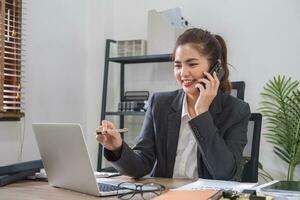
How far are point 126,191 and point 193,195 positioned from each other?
0.74 ft

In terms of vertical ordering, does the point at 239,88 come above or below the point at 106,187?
above

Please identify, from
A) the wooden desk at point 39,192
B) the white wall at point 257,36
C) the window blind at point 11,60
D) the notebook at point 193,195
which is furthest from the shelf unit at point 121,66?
the notebook at point 193,195

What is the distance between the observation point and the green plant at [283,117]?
2387 millimetres

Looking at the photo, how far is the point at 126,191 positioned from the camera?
1.13 metres

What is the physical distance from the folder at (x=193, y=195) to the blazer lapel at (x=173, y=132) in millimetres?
Answer: 531

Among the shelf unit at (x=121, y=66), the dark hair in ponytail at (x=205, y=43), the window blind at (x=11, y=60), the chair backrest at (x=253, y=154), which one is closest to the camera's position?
the dark hair in ponytail at (x=205, y=43)

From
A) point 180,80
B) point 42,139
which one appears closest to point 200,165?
point 180,80

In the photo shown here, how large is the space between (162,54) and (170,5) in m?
0.46

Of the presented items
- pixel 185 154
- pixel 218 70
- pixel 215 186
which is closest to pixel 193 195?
pixel 215 186

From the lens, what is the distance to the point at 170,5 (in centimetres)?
300

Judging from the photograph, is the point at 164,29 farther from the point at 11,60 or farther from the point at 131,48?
the point at 11,60

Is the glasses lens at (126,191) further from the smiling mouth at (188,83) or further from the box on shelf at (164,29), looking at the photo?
the box on shelf at (164,29)

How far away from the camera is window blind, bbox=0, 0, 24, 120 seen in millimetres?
2303

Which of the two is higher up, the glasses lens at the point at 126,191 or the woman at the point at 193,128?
the woman at the point at 193,128
